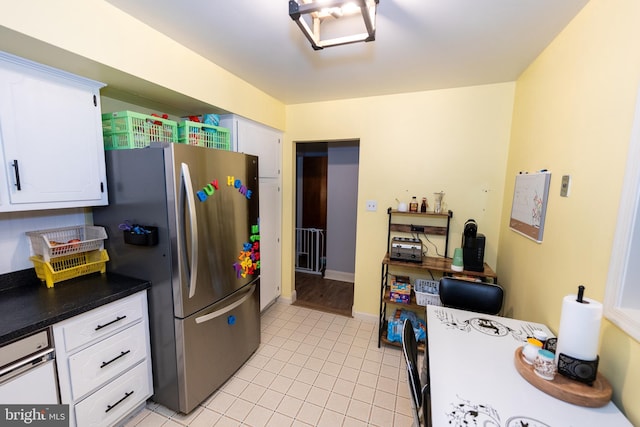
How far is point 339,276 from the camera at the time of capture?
419cm

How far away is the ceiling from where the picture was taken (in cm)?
132

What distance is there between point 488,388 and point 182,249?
64.7 inches

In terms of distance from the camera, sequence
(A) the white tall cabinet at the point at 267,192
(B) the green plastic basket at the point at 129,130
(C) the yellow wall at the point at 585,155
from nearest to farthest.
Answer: (C) the yellow wall at the point at 585,155, (B) the green plastic basket at the point at 129,130, (A) the white tall cabinet at the point at 267,192

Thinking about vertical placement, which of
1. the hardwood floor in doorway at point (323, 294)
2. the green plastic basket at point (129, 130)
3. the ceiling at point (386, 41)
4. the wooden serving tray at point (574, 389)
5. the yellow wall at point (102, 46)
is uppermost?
the ceiling at point (386, 41)

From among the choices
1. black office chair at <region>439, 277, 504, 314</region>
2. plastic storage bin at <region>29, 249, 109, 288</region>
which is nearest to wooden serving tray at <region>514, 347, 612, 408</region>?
black office chair at <region>439, 277, 504, 314</region>

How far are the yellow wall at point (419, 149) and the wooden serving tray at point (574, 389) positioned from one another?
5.14ft

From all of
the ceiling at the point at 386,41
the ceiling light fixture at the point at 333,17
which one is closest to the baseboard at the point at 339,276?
the ceiling at the point at 386,41

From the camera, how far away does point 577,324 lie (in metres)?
0.94

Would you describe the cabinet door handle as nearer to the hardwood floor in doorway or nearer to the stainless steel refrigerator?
the stainless steel refrigerator

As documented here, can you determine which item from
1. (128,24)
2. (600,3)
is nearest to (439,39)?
(600,3)

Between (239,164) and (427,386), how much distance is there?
1.75 m

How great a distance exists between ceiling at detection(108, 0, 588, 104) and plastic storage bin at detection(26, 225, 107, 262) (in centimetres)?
138

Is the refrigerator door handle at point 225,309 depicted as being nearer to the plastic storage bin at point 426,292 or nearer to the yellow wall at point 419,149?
the yellow wall at point 419,149

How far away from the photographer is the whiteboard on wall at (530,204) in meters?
1.53
